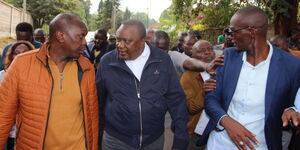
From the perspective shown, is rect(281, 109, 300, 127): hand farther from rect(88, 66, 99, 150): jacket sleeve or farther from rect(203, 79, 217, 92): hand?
rect(88, 66, 99, 150): jacket sleeve

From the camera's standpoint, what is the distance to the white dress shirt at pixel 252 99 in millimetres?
2250

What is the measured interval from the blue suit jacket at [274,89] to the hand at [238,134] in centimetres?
10

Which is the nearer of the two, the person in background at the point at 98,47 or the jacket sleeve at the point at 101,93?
the jacket sleeve at the point at 101,93

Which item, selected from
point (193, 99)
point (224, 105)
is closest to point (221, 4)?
point (193, 99)

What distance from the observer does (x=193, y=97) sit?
316cm

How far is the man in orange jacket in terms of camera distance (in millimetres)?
2365

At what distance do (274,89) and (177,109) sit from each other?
3.22 ft

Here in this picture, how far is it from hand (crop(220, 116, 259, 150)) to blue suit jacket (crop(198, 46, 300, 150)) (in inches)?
3.7

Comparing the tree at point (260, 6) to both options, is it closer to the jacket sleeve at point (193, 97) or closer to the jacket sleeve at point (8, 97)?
the jacket sleeve at point (193, 97)

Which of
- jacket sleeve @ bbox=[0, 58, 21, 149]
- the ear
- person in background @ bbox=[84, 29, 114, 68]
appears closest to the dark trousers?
the ear

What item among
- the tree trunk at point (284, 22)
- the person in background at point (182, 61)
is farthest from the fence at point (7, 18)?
the person in background at point (182, 61)

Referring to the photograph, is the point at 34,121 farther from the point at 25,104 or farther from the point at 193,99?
the point at 193,99

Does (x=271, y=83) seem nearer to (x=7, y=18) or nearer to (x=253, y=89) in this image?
(x=253, y=89)

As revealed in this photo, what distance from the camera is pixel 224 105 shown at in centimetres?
242
